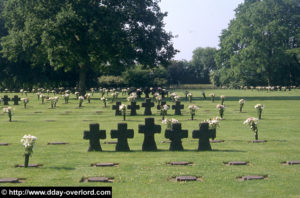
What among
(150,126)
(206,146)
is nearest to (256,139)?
Answer: (206,146)

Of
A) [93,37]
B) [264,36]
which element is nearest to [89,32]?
[93,37]

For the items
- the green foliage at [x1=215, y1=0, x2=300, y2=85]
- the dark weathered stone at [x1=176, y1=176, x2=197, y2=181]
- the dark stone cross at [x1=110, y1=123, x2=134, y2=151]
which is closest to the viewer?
the dark weathered stone at [x1=176, y1=176, x2=197, y2=181]

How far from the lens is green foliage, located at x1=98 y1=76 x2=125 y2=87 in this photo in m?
96.1

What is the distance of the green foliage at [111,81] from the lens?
3784 inches

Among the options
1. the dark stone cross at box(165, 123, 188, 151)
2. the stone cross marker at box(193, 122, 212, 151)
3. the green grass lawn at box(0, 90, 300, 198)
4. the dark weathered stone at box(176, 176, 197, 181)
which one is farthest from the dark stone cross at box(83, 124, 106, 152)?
the dark weathered stone at box(176, 176, 197, 181)

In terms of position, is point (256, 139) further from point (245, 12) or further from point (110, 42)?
point (245, 12)

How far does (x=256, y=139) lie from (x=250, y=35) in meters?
69.2

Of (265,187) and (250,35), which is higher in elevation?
(250,35)

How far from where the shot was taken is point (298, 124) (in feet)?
79.8

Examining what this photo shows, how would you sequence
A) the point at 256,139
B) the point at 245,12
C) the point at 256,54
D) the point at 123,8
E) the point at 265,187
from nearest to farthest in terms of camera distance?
the point at 265,187 < the point at 256,139 < the point at 123,8 < the point at 256,54 < the point at 245,12

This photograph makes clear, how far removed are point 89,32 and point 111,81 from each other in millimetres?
47510

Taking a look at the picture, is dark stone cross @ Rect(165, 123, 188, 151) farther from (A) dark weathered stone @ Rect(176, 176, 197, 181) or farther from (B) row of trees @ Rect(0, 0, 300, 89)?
(B) row of trees @ Rect(0, 0, 300, 89)

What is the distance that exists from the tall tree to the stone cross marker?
1404 inches

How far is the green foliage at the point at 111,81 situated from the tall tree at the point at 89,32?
1477 inches
